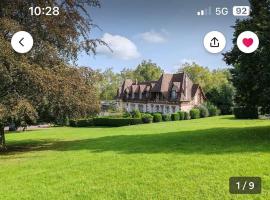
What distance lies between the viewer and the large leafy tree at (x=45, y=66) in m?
12.5

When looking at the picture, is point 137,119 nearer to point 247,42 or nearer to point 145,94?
point 145,94

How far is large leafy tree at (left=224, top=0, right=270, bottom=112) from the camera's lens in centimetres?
1099

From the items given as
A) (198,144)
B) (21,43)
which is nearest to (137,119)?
(198,144)

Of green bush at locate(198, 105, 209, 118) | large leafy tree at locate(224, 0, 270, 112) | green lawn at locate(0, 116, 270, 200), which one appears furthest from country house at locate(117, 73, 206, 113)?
green bush at locate(198, 105, 209, 118)

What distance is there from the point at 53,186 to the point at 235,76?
33.2 feet

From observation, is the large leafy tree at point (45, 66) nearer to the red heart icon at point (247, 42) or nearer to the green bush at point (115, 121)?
the red heart icon at point (247, 42)

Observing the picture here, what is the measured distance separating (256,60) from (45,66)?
8.21 meters

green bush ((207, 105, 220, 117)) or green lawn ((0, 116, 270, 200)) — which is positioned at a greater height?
green bush ((207, 105, 220, 117))

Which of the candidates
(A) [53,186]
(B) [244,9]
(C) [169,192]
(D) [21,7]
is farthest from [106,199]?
(D) [21,7]

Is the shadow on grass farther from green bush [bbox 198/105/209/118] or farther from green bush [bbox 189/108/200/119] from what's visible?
green bush [bbox 189/108/200/119]

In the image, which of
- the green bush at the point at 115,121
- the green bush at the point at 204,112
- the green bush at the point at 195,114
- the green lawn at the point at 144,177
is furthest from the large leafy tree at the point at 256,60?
the green bush at the point at 115,121

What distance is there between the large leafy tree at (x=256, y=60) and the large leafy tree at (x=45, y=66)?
507 centimetres

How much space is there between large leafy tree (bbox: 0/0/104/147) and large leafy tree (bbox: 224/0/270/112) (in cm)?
507

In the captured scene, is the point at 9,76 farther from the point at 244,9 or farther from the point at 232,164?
the point at 244,9
